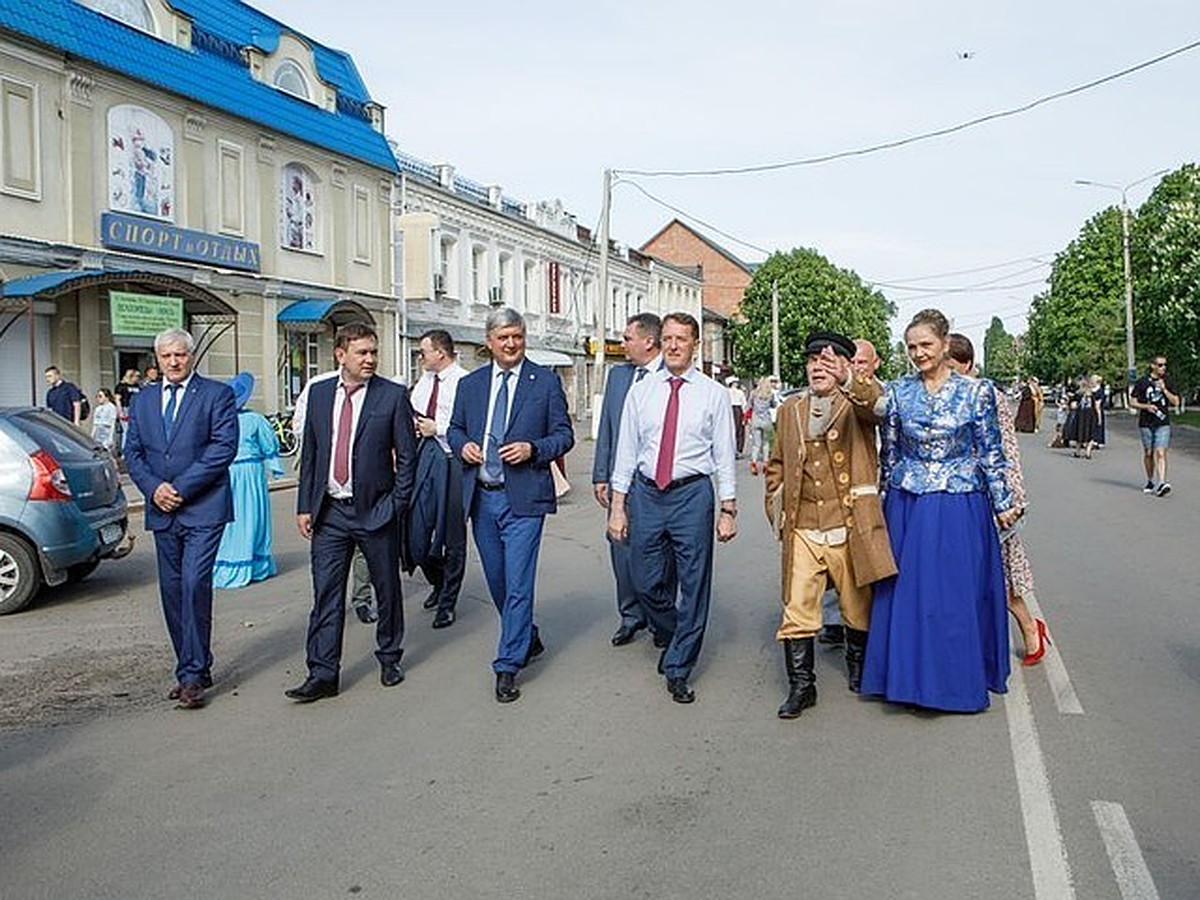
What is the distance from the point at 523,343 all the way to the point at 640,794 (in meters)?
2.66

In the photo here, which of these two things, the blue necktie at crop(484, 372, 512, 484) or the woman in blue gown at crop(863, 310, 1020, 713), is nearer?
the woman in blue gown at crop(863, 310, 1020, 713)

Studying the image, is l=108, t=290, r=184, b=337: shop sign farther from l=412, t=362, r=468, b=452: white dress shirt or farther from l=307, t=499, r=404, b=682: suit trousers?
l=307, t=499, r=404, b=682: suit trousers

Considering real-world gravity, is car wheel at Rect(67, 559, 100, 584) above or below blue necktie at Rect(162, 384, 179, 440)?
below

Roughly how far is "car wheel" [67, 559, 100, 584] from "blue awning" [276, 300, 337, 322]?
56.3ft

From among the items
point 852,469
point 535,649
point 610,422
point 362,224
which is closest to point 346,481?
point 535,649

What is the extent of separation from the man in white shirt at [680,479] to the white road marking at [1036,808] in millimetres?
1595

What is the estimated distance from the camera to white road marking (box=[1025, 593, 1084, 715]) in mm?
5953

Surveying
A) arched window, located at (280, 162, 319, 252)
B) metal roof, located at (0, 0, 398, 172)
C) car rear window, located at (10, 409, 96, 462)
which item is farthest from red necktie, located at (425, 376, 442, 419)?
arched window, located at (280, 162, 319, 252)

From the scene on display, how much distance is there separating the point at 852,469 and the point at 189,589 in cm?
337

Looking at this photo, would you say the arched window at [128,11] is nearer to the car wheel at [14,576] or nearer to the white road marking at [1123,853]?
the car wheel at [14,576]

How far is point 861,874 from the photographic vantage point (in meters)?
3.97

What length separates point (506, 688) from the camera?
244 inches

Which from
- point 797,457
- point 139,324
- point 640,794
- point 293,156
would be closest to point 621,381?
point 797,457

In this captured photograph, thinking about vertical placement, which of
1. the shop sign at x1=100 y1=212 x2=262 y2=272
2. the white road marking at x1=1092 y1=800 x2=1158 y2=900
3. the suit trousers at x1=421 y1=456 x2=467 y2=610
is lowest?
the white road marking at x1=1092 y1=800 x2=1158 y2=900
